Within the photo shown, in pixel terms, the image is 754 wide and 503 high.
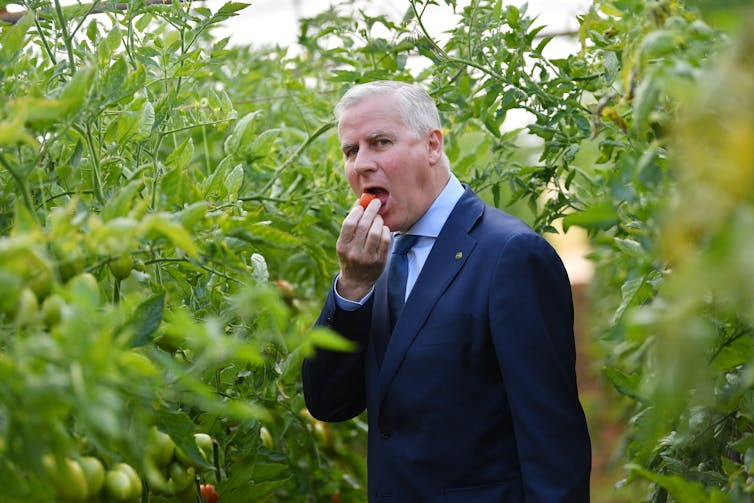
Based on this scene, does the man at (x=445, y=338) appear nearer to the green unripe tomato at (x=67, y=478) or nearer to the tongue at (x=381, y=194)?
the tongue at (x=381, y=194)

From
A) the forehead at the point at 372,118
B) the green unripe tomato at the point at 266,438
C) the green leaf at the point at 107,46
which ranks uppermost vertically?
the green leaf at the point at 107,46

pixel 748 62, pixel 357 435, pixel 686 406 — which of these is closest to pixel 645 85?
pixel 748 62

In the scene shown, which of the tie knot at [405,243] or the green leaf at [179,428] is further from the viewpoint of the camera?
the tie knot at [405,243]

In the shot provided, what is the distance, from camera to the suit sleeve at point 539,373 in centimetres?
171

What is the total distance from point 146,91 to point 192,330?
43.4 inches

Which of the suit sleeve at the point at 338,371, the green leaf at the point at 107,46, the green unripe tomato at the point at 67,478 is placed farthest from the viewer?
the suit sleeve at the point at 338,371

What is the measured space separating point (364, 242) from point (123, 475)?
0.81 meters

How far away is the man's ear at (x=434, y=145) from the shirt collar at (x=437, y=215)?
0.23ft

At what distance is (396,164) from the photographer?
1984mm

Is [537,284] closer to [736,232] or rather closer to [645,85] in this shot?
[645,85]

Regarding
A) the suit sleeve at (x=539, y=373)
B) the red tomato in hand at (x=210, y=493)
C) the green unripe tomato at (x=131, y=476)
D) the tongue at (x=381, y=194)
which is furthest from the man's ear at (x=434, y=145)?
the green unripe tomato at (x=131, y=476)

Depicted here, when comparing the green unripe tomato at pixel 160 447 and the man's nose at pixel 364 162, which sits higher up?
the man's nose at pixel 364 162

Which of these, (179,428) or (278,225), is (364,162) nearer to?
(278,225)

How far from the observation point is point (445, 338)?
1.82 m
